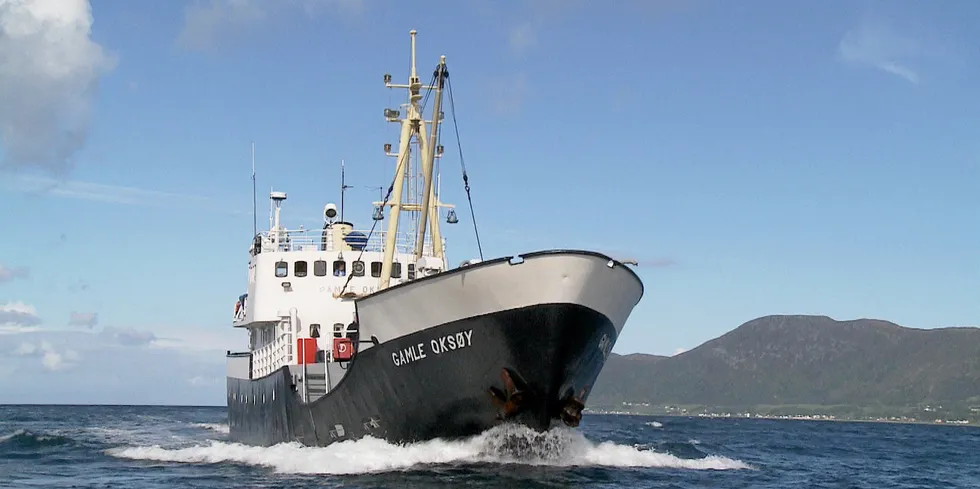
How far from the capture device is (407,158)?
30750mm

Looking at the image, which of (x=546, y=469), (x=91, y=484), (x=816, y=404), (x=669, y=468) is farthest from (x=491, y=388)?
(x=816, y=404)

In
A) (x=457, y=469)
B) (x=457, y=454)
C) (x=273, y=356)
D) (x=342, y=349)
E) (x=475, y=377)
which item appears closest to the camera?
(x=457, y=469)

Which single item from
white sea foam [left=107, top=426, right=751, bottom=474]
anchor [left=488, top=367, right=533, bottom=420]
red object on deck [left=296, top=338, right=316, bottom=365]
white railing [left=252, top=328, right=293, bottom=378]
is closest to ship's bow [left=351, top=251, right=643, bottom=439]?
anchor [left=488, top=367, right=533, bottom=420]

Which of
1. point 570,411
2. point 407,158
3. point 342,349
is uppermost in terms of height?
point 407,158

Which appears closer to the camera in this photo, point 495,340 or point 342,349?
point 495,340

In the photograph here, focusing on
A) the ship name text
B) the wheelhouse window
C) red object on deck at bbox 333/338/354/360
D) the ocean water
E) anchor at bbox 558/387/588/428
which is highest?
the wheelhouse window

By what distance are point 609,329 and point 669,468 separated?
4235mm

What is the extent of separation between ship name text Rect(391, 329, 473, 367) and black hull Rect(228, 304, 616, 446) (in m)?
0.02

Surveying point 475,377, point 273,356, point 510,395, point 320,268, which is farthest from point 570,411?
point 273,356

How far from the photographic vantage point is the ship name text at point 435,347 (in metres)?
22.4

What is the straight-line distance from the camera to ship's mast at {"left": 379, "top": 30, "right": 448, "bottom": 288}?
26.1m

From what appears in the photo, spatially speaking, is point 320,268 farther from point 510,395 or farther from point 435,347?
point 510,395

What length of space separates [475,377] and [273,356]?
1070 cm

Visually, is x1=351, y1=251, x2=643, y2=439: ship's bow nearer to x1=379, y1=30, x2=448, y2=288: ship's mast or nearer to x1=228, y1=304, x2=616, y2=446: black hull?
x1=228, y1=304, x2=616, y2=446: black hull
